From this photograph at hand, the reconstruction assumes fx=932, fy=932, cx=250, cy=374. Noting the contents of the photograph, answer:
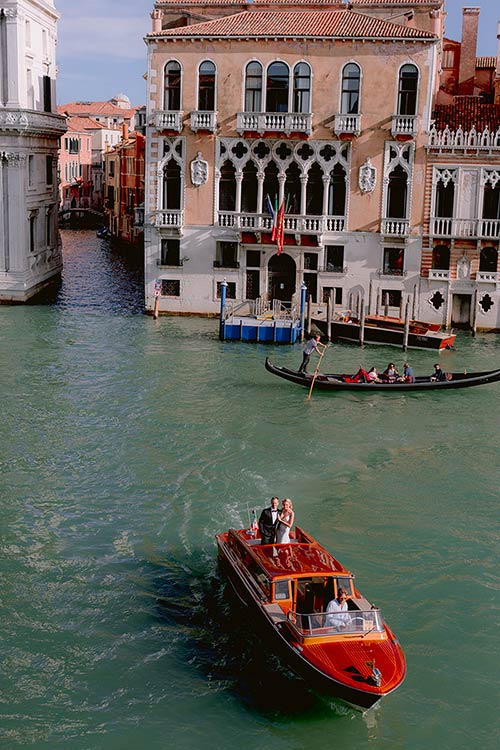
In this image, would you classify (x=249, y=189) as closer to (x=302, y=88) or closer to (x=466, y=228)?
(x=302, y=88)

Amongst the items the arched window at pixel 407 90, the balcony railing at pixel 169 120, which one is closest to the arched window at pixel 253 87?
the balcony railing at pixel 169 120

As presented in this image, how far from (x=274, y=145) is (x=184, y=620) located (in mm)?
22074

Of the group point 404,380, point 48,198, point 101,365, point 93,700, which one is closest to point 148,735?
point 93,700

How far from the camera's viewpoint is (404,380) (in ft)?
77.4

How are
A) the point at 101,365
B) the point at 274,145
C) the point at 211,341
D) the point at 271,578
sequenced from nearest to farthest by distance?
the point at 271,578 < the point at 101,365 < the point at 211,341 < the point at 274,145

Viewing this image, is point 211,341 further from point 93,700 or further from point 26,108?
point 93,700

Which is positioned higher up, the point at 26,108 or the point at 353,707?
the point at 26,108

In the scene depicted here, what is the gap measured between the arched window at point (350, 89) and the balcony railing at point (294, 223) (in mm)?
3548

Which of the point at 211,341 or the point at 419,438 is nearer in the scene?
the point at 419,438

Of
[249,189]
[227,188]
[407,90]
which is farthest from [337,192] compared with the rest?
[407,90]

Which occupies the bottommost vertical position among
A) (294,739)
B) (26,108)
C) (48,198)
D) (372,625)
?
(294,739)

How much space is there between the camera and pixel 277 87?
31078 mm

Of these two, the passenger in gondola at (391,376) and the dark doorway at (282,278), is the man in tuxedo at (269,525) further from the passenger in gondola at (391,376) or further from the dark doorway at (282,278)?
the dark doorway at (282,278)

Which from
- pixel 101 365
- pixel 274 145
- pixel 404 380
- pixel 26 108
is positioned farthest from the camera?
pixel 26 108
